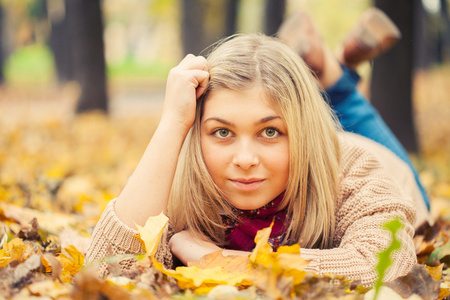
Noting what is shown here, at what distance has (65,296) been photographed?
1.30 meters

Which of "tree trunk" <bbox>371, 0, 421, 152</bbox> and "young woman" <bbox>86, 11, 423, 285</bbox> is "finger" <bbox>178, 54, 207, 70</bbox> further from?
"tree trunk" <bbox>371, 0, 421, 152</bbox>

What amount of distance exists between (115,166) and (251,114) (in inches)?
130

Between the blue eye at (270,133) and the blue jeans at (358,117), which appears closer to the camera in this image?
the blue eye at (270,133)

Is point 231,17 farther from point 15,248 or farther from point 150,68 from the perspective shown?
point 150,68

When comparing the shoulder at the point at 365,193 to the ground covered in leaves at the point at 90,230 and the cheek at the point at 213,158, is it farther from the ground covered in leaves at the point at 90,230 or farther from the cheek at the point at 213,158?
the cheek at the point at 213,158

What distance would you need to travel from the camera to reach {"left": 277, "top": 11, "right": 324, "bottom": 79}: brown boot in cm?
344

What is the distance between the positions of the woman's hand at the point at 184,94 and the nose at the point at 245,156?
0.26 m

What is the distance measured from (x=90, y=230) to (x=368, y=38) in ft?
8.08

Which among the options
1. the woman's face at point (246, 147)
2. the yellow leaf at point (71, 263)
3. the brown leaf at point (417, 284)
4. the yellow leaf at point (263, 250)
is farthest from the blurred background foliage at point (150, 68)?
the brown leaf at point (417, 284)

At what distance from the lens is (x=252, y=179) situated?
1.82 metres

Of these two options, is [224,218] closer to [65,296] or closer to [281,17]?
[65,296]

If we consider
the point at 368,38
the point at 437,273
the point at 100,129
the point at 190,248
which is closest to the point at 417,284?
the point at 437,273

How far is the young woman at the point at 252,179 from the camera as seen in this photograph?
1807mm

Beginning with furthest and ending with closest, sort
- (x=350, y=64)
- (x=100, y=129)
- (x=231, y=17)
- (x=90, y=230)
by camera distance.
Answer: (x=231, y=17)
(x=100, y=129)
(x=350, y=64)
(x=90, y=230)
